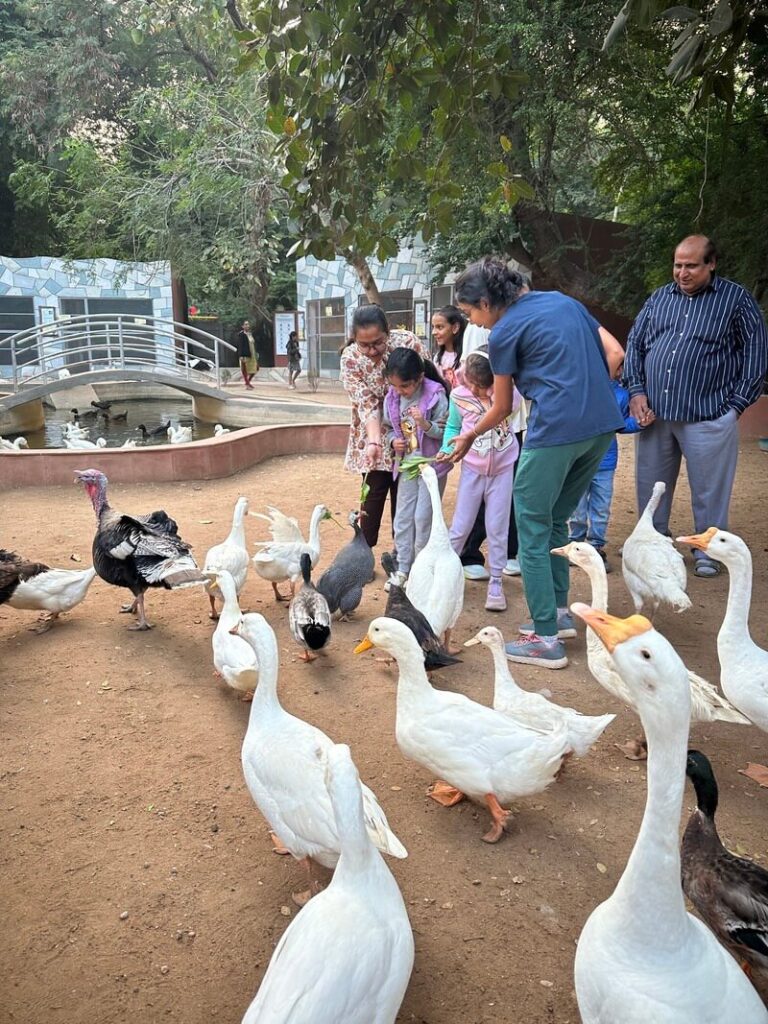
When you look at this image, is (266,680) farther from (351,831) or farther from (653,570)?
(653,570)

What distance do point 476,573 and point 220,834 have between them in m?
2.84

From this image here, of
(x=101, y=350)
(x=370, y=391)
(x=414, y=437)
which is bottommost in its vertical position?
(x=414, y=437)

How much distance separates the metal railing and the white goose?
13.8 meters

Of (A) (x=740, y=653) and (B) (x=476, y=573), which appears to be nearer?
(A) (x=740, y=653)

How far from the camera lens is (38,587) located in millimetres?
4172

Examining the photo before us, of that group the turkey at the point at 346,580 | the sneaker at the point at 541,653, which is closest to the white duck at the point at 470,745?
the sneaker at the point at 541,653

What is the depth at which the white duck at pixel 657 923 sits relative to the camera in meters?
1.53

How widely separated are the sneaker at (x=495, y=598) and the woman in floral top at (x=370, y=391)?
2.82 feet

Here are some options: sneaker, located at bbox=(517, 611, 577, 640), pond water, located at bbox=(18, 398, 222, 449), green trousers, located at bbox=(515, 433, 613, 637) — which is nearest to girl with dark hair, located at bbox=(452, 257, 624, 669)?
green trousers, located at bbox=(515, 433, 613, 637)

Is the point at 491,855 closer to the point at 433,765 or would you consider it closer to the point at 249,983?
the point at 433,765

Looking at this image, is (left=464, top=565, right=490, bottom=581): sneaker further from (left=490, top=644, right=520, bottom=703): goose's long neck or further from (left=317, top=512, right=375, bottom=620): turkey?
(left=490, top=644, right=520, bottom=703): goose's long neck

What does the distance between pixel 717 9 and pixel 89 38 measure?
68.6 ft

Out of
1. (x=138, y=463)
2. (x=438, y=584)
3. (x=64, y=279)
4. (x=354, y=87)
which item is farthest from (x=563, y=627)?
(x=64, y=279)

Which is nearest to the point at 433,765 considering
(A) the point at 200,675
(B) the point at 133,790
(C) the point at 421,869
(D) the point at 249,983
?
(C) the point at 421,869
